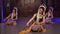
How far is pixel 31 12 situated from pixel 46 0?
128 cm

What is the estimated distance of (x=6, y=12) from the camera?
35.8ft

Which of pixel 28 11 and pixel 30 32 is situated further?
pixel 28 11

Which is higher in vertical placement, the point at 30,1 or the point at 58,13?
the point at 30,1

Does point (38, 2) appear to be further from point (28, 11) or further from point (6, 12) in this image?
point (6, 12)

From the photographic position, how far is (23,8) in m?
11.7

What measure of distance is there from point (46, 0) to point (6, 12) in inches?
103

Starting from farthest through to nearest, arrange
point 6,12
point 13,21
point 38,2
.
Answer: point 38,2 < point 6,12 < point 13,21

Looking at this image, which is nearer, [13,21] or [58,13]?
[13,21]

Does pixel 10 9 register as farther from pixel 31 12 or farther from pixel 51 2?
pixel 51 2

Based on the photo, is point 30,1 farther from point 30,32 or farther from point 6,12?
point 30,32

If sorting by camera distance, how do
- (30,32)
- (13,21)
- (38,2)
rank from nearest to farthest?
(30,32) < (13,21) < (38,2)

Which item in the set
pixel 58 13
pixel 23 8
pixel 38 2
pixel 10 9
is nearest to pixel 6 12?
pixel 10 9

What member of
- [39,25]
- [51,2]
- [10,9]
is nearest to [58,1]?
[51,2]

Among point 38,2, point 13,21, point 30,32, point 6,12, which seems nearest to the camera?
point 30,32
